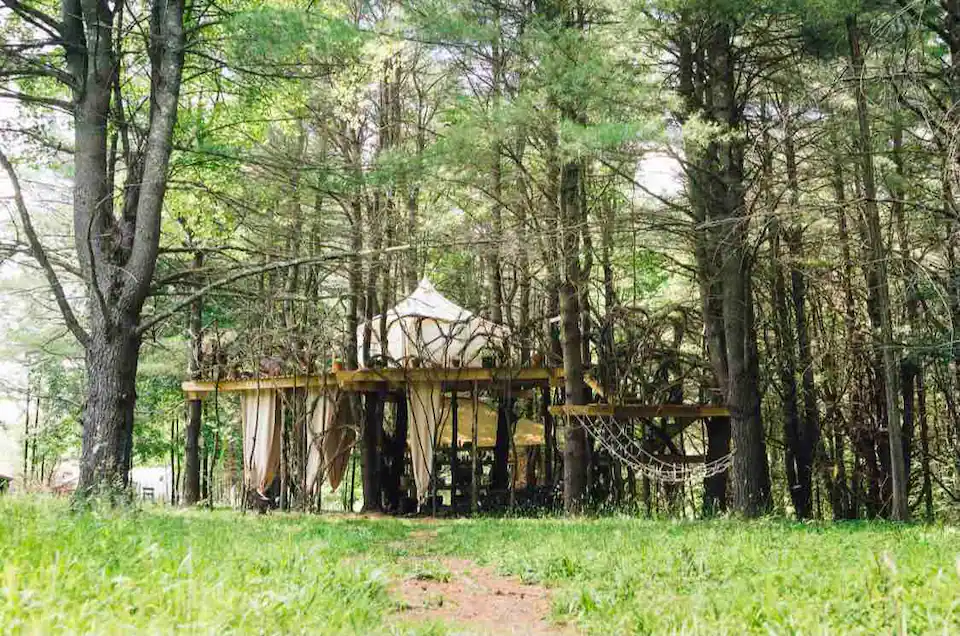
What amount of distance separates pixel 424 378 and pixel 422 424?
0.89 metres

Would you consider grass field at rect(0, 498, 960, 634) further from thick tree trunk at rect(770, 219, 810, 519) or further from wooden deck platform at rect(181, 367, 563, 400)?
thick tree trunk at rect(770, 219, 810, 519)

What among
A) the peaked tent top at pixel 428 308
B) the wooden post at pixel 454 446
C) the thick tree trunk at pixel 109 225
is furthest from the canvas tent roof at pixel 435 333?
the thick tree trunk at pixel 109 225

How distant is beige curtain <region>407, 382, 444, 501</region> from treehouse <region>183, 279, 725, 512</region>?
0.02m

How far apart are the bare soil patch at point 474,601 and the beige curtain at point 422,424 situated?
7689 millimetres

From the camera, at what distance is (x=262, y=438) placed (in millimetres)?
16500

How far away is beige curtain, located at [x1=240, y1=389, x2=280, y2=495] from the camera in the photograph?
1634 cm

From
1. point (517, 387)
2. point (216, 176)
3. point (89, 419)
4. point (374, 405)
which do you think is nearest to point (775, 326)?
point (517, 387)

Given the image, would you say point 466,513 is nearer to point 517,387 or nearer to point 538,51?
point 517,387

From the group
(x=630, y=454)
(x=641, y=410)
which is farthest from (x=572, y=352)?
(x=630, y=454)

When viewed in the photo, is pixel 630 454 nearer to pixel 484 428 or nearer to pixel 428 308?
pixel 428 308

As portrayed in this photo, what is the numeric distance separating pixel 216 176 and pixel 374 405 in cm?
564

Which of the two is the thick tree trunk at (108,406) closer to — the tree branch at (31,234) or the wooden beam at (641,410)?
the tree branch at (31,234)

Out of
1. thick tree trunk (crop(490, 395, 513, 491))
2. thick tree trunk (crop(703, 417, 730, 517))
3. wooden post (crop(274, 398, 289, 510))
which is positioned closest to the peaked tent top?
thick tree trunk (crop(490, 395, 513, 491))

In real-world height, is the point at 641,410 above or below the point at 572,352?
below
